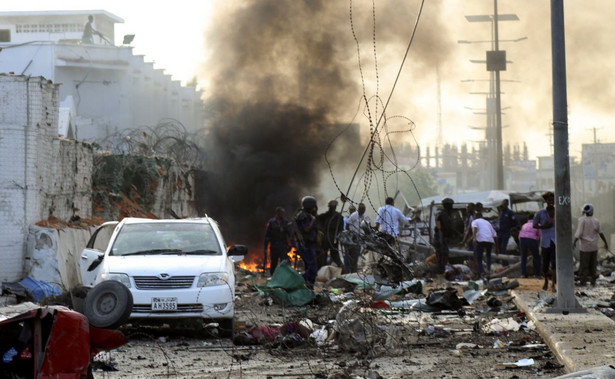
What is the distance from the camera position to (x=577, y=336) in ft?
31.8

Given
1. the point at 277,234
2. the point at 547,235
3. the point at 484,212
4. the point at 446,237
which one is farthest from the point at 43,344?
the point at 484,212

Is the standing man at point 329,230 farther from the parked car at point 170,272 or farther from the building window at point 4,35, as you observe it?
the building window at point 4,35

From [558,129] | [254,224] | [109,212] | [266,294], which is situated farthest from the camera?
[254,224]

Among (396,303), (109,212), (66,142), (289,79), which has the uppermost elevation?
(289,79)

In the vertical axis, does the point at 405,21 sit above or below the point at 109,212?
above

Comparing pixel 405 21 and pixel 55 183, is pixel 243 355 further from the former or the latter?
pixel 405 21

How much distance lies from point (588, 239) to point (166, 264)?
350 inches

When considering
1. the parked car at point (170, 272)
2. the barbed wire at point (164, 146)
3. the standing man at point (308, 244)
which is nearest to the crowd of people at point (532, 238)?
the standing man at point (308, 244)

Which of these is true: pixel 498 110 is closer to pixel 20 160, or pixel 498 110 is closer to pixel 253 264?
pixel 253 264

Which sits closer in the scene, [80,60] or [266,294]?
[266,294]

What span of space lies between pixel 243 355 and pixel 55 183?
8218 mm

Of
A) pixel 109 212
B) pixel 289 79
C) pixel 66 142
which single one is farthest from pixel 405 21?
pixel 66 142

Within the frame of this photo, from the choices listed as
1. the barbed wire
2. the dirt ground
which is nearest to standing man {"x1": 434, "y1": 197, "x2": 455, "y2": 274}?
the barbed wire

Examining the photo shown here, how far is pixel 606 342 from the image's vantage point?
9.27 m
